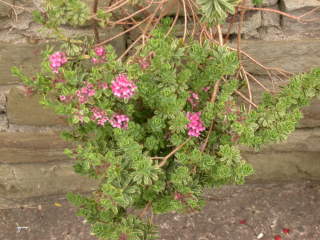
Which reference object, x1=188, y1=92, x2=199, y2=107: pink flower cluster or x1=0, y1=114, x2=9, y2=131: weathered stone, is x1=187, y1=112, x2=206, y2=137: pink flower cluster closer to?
x1=188, y1=92, x2=199, y2=107: pink flower cluster

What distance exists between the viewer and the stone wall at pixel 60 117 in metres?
1.66

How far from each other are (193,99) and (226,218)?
0.96 meters

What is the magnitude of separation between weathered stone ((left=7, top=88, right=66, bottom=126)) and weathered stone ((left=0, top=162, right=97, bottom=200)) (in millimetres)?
260

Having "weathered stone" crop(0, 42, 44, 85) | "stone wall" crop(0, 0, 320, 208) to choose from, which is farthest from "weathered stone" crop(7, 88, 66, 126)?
"weathered stone" crop(0, 42, 44, 85)

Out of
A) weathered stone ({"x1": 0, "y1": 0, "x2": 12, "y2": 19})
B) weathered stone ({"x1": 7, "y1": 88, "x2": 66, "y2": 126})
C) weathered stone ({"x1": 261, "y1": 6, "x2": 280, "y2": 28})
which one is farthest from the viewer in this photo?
weathered stone ({"x1": 7, "y1": 88, "x2": 66, "y2": 126})

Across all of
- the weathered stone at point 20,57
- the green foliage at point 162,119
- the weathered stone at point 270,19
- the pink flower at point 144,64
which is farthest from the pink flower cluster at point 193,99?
the weathered stone at point 20,57

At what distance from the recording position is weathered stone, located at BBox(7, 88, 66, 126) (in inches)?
71.4

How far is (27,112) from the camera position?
1863 mm

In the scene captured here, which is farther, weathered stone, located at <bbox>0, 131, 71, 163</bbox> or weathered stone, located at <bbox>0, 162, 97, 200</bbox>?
weathered stone, located at <bbox>0, 162, 97, 200</bbox>

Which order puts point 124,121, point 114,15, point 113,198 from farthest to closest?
point 114,15 → point 124,121 → point 113,198

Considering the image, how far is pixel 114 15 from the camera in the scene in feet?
5.10

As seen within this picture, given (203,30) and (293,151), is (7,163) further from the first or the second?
(293,151)

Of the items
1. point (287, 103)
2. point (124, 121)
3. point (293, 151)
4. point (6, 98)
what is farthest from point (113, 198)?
point (293, 151)

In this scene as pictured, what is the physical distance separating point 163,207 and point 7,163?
1019 millimetres
